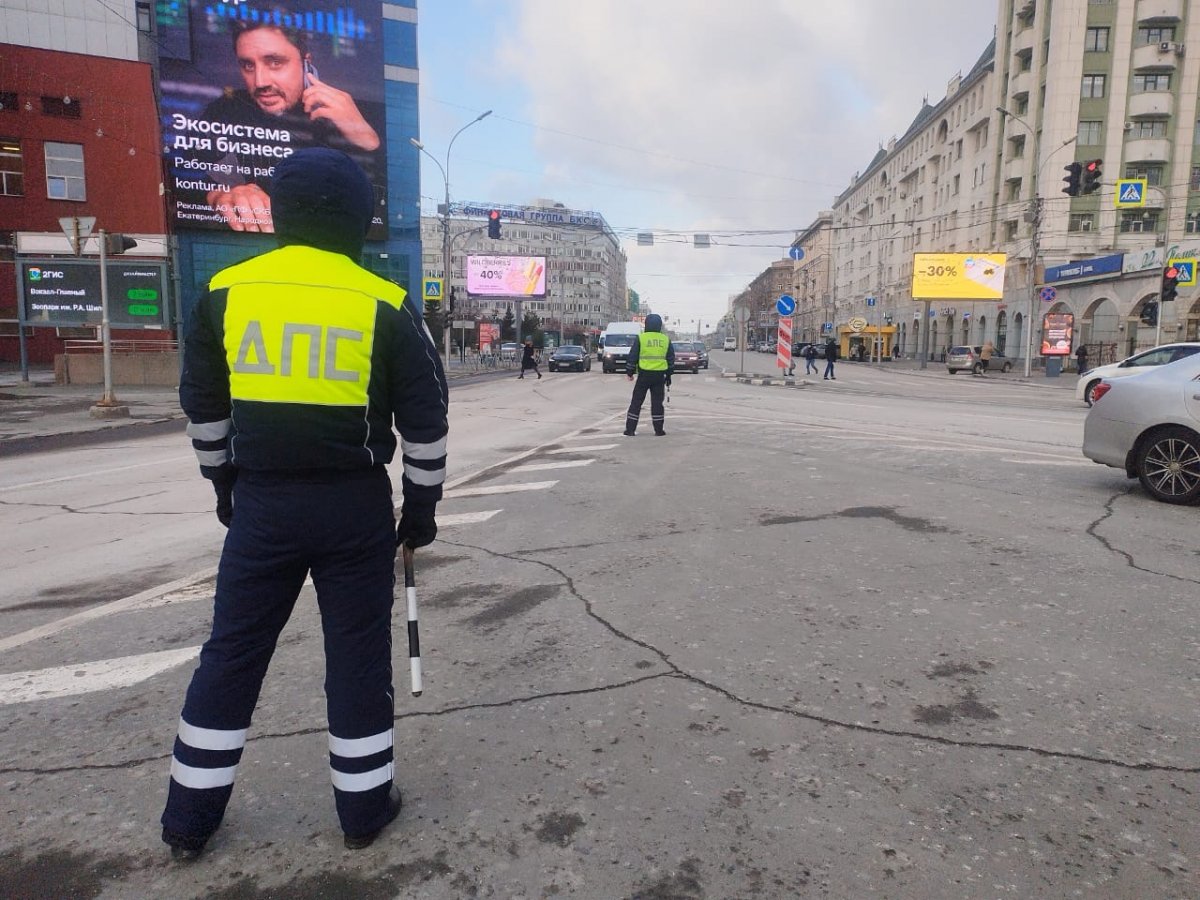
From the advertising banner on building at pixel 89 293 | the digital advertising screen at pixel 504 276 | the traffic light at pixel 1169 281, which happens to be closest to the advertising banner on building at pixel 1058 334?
the traffic light at pixel 1169 281

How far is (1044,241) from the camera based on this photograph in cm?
5059

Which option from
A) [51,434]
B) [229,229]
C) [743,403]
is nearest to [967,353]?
[743,403]

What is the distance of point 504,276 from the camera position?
5734cm

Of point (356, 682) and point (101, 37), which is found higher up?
point (101, 37)

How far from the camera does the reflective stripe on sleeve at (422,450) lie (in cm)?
239

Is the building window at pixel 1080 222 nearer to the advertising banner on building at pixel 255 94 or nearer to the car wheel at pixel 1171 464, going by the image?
the advertising banner on building at pixel 255 94

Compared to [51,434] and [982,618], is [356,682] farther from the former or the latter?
[51,434]

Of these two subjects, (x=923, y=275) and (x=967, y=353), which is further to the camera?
(x=923, y=275)

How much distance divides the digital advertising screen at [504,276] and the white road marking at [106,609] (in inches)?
2091

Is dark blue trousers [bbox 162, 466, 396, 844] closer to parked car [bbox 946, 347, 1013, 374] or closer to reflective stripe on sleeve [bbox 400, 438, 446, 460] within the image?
reflective stripe on sleeve [bbox 400, 438, 446, 460]

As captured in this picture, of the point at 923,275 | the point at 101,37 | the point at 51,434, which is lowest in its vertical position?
the point at 51,434

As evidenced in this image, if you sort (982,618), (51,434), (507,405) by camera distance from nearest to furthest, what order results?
(982,618)
(51,434)
(507,405)

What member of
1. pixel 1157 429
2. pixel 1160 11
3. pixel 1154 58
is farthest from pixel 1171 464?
pixel 1160 11

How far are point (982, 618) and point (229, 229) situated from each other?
41.1m
